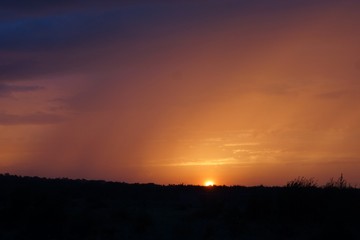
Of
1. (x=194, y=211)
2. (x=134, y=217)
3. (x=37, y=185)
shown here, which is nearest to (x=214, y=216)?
(x=194, y=211)

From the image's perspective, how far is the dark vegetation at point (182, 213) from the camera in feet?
102

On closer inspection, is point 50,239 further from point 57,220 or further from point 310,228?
point 310,228

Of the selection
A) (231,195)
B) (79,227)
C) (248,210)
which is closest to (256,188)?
(231,195)

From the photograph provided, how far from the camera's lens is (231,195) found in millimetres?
37062

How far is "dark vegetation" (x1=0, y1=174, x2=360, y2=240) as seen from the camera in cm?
3103

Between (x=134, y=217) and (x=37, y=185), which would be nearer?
(x=134, y=217)

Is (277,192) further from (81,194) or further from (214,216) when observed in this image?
(81,194)

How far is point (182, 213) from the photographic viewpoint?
33.4 metres

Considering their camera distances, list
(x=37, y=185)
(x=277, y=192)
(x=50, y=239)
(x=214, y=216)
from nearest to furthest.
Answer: (x=50, y=239) < (x=214, y=216) < (x=277, y=192) < (x=37, y=185)

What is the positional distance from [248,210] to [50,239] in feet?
31.5

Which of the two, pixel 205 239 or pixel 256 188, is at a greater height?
pixel 256 188

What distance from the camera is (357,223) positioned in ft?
108

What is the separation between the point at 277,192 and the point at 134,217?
8.32m

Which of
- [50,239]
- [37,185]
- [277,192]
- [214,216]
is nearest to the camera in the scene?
[50,239]
